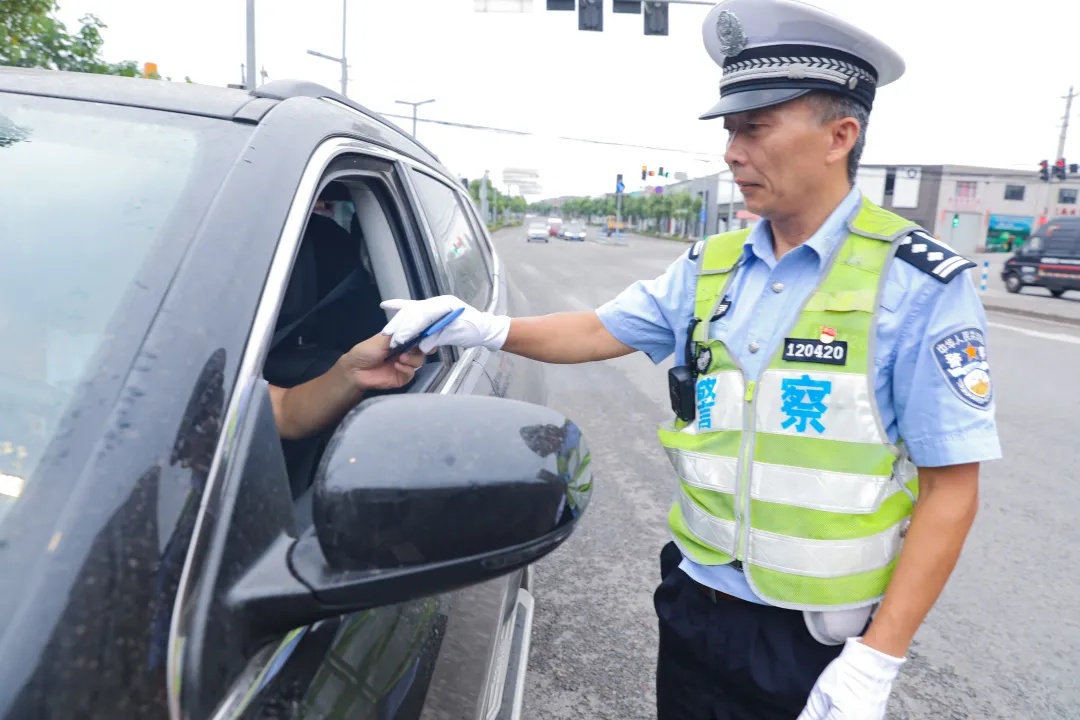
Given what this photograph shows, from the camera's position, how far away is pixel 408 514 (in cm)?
86

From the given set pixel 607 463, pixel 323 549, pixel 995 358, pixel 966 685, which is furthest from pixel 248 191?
pixel 995 358

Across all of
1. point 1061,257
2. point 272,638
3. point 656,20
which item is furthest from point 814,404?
point 1061,257

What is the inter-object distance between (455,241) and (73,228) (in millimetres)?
1667

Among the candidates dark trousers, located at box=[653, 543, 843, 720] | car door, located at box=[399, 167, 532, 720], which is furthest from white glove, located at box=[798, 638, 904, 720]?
car door, located at box=[399, 167, 532, 720]

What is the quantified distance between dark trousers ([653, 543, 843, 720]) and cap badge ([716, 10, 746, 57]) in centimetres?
109

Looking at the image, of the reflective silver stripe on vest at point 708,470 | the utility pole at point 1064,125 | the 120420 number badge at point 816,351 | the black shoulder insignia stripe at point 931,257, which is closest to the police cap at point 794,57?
the black shoulder insignia stripe at point 931,257

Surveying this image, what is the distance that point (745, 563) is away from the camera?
151cm

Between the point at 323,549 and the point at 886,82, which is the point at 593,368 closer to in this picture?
the point at 886,82

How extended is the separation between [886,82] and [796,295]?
48 centimetres

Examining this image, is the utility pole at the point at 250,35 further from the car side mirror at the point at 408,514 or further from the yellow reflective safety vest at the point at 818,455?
the car side mirror at the point at 408,514

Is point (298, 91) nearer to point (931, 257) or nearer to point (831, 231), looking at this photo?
point (831, 231)

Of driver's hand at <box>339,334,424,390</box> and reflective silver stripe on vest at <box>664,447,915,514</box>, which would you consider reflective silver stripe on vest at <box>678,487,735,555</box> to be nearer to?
reflective silver stripe on vest at <box>664,447,915,514</box>

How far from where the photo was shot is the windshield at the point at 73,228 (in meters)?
0.93

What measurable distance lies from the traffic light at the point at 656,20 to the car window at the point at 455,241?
13.0 metres
